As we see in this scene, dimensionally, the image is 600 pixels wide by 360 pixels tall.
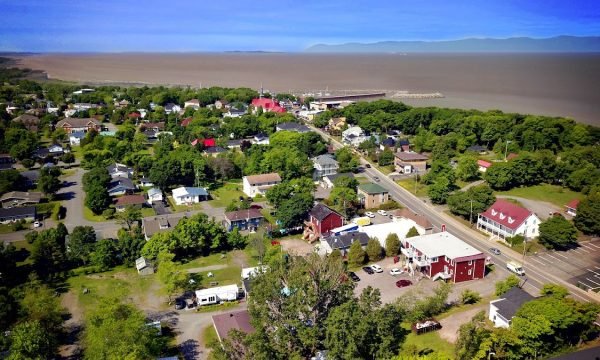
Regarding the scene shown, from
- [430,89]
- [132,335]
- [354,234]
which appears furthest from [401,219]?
[430,89]

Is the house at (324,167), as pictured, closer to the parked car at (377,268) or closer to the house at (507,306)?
the parked car at (377,268)

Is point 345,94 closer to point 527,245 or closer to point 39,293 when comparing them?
point 527,245

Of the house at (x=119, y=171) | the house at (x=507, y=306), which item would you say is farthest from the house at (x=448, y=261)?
the house at (x=119, y=171)

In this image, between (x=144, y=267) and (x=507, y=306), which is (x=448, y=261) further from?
(x=144, y=267)

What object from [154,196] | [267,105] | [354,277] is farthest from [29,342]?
[267,105]

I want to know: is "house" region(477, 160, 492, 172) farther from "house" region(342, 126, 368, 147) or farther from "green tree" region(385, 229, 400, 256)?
"green tree" region(385, 229, 400, 256)

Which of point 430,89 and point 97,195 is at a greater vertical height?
point 430,89
